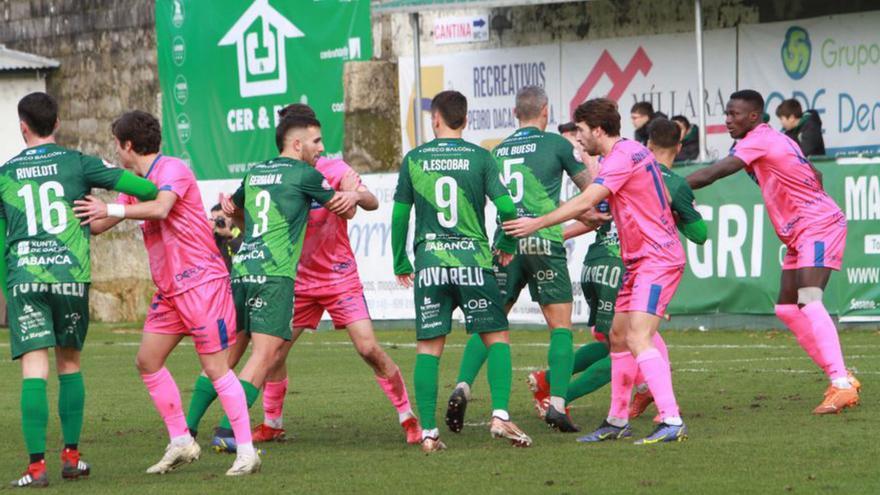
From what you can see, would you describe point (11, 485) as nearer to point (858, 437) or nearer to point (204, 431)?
point (204, 431)

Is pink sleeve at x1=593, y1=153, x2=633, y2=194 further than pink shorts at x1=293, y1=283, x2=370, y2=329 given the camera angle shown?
Answer: No

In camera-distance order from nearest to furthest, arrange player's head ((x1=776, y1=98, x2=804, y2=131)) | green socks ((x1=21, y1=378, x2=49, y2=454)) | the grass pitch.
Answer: the grass pitch, green socks ((x1=21, y1=378, x2=49, y2=454)), player's head ((x1=776, y1=98, x2=804, y2=131))

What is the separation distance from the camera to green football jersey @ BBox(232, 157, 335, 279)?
34.4 feet

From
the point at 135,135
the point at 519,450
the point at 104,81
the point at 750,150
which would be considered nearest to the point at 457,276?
the point at 519,450

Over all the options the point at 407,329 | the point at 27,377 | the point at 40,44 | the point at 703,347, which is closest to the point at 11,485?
the point at 27,377

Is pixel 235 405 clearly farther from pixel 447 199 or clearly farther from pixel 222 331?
pixel 447 199

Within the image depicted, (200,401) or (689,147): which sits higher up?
(689,147)

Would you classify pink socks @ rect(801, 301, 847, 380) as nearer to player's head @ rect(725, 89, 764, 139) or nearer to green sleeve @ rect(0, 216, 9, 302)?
player's head @ rect(725, 89, 764, 139)

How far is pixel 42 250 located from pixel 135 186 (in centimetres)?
61

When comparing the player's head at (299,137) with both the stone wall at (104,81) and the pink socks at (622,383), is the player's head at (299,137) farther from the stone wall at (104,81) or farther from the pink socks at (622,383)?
the stone wall at (104,81)

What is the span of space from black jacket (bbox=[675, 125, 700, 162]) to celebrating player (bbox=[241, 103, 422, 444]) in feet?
32.7

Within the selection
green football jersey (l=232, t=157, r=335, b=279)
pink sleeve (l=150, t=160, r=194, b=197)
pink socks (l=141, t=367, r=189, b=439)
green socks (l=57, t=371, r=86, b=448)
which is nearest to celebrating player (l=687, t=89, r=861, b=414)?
green football jersey (l=232, t=157, r=335, b=279)

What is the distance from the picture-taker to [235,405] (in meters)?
9.79

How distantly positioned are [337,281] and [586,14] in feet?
45.9
